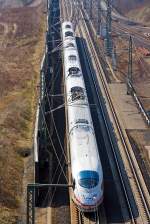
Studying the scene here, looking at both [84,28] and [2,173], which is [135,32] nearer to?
[84,28]

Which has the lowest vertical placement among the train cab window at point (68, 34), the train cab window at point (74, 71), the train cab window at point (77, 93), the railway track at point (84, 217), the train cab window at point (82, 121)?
the railway track at point (84, 217)

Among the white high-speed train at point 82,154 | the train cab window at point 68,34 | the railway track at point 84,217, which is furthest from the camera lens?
the train cab window at point 68,34

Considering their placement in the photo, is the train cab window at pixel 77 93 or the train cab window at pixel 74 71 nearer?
the train cab window at pixel 77 93

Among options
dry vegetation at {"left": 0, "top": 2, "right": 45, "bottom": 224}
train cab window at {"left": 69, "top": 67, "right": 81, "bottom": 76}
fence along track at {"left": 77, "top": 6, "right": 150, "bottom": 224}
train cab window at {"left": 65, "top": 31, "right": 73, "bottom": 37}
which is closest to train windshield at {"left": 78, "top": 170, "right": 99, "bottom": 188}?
fence along track at {"left": 77, "top": 6, "right": 150, "bottom": 224}

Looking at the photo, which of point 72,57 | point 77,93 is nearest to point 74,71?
point 72,57

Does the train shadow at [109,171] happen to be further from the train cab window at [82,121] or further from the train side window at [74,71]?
the train side window at [74,71]

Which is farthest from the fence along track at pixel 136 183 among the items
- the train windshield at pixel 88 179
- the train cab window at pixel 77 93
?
the train cab window at pixel 77 93

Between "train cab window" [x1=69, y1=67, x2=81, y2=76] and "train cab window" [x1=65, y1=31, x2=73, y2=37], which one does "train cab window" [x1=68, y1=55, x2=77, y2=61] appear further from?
"train cab window" [x1=65, y1=31, x2=73, y2=37]
